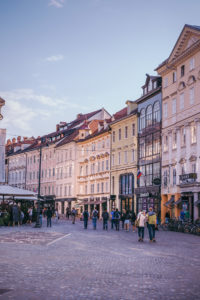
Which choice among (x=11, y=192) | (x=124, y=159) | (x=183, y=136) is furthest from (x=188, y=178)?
(x=124, y=159)

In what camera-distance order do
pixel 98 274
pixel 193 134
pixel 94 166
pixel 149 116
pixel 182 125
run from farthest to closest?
pixel 94 166 → pixel 149 116 → pixel 182 125 → pixel 193 134 → pixel 98 274

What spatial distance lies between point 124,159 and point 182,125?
1861 cm

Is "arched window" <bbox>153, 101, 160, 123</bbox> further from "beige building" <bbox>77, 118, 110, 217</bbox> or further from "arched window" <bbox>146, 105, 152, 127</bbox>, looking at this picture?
"beige building" <bbox>77, 118, 110, 217</bbox>

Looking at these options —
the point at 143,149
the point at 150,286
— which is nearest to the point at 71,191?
the point at 143,149

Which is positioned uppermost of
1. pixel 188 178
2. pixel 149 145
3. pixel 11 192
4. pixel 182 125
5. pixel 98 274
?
pixel 182 125

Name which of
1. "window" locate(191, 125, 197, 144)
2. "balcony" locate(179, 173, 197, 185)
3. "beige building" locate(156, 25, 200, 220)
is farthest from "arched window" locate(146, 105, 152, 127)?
"balcony" locate(179, 173, 197, 185)

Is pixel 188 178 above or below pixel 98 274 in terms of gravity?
above

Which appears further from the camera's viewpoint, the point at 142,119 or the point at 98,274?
the point at 142,119

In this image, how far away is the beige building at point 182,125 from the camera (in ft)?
150

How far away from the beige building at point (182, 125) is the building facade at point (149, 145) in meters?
1.56

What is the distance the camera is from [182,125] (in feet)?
161

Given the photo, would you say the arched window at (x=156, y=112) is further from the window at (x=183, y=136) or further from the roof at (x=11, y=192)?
the roof at (x=11, y=192)

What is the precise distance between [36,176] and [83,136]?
21.9 metres

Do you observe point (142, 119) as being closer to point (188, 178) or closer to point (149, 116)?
point (149, 116)
